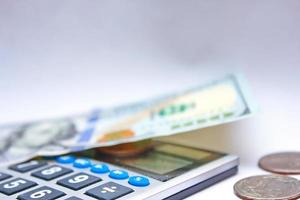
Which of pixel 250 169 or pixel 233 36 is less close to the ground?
pixel 233 36

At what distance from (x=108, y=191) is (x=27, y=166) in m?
0.10

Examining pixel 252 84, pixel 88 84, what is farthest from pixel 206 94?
pixel 88 84

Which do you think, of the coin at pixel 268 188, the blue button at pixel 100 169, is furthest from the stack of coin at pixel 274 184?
the blue button at pixel 100 169

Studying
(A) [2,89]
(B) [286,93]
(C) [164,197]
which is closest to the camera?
(C) [164,197]

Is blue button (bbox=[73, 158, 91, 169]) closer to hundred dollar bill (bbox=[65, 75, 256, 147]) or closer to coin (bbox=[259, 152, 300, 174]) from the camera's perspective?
hundred dollar bill (bbox=[65, 75, 256, 147])

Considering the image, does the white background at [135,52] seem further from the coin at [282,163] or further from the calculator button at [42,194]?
the calculator button at [42,194]

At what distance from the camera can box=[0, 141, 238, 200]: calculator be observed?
1.14ft

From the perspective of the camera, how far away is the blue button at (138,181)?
36 centimetres

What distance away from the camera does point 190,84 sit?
1.86 ft

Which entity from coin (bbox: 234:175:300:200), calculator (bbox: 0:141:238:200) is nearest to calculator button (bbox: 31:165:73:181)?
calculator (bbox: 0:141:238:200)

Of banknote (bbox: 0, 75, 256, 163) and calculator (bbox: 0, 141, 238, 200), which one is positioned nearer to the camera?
calculator (bbox: 0, 141, 238, 200)

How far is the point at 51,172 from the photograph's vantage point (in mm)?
391

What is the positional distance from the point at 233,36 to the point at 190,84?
0.08 m

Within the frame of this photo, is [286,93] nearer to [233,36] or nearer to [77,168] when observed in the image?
[233,36]
